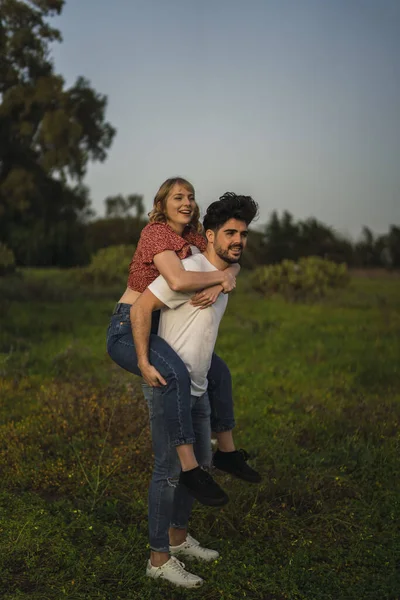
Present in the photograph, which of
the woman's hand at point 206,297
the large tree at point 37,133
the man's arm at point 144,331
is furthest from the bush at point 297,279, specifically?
the man's arm at point 144,331

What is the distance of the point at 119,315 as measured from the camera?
4484mm

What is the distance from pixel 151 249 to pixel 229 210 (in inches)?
20.4

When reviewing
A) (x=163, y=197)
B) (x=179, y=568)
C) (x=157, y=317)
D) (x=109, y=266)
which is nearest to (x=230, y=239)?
(x=163, y=197)

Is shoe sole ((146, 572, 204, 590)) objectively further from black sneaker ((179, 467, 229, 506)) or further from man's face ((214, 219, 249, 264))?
man's face ((214, 219, 249, 264))

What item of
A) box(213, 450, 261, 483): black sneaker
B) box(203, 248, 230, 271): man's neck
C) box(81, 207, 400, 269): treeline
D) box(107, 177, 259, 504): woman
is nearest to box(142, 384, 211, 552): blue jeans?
box(107, 177, 259, 504): woman

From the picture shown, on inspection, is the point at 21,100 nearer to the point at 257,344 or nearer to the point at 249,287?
the point at 249,287

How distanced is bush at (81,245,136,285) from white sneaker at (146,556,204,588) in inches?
847

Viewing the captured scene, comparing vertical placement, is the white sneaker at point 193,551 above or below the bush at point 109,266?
below

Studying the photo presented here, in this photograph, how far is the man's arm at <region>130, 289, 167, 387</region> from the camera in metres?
4.09

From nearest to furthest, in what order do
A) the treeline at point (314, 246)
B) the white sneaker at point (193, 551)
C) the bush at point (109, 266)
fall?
the white sneaker at point (193, 551) → the bush at point (109, 266) → the treeline at point (314, 246)

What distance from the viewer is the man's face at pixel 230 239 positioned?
14.2 ft

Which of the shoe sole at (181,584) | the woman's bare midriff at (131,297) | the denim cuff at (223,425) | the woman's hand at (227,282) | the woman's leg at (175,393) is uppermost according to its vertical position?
the woman's hand at (227,282)

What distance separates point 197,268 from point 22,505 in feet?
8.50

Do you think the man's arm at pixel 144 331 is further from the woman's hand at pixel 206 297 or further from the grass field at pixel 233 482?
the grass field at pixel 233 482
